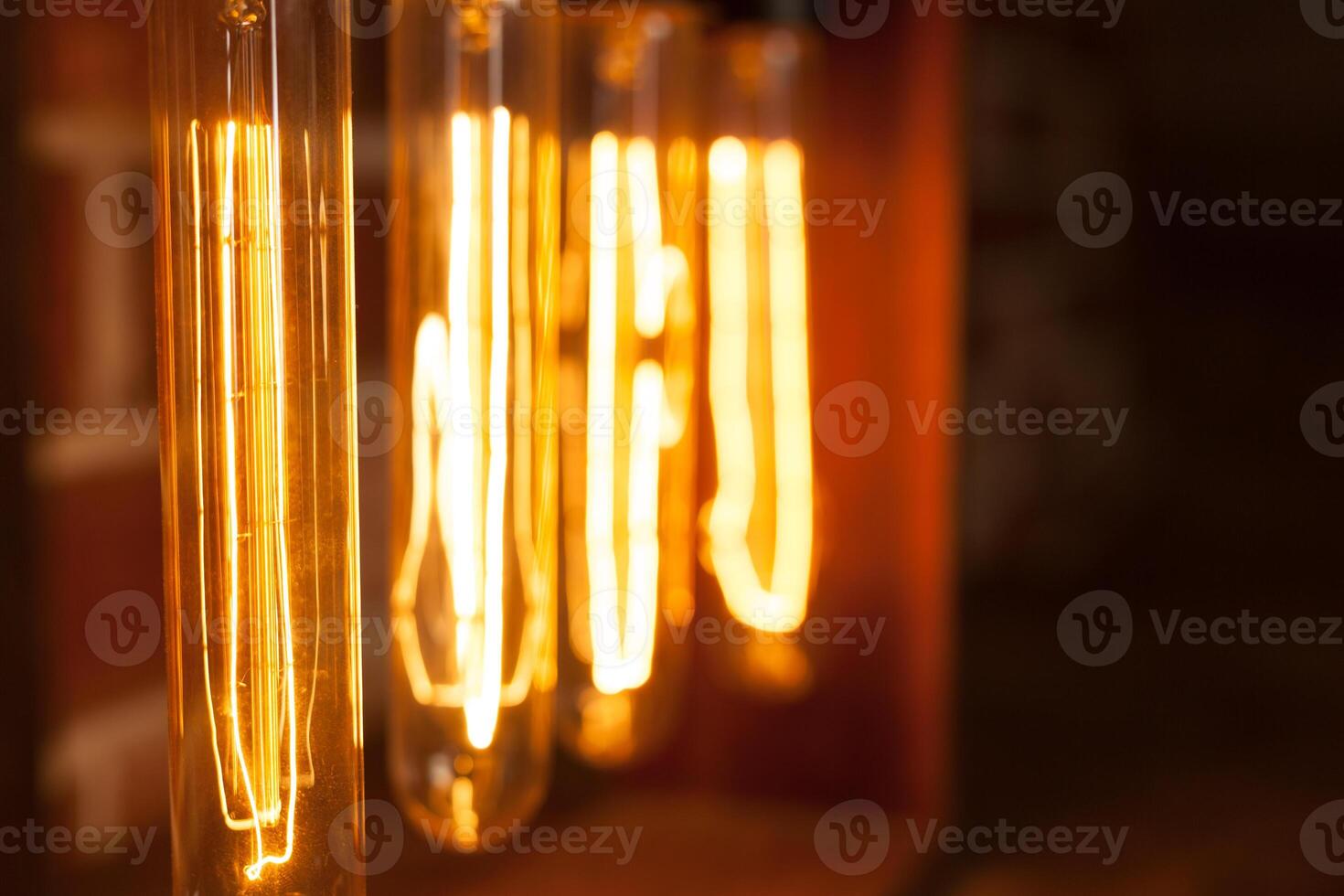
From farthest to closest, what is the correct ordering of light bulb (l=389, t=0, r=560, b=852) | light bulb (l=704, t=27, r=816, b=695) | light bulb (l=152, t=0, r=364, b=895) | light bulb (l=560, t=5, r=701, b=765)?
A: light bulb (l=704, t=27, r=816, b=695) → light bulb (l=560, t=5, r=701, b=765) → light bulb (l=389, t=0, r=560, b=852) → light bulb (l=152, t=0, r=364, b=895)

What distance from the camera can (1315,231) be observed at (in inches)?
62.2

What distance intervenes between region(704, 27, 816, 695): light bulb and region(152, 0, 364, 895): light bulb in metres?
0.80

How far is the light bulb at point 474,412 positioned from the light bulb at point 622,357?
0.23 meters

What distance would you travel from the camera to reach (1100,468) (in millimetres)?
1657

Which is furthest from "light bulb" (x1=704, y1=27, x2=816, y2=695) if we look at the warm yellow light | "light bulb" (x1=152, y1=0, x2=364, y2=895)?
"light bulb" (x1=152, y1=0, x2=364, y2=895)

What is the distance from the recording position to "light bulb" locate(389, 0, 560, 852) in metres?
1.00

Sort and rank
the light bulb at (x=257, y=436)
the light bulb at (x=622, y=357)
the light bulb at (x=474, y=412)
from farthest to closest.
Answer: the light bulb at (x=622, y=357) < the light bulb at (x=474, y=412) < the light bulb at (x=257, y=436)

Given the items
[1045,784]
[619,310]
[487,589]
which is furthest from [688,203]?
[1045,784]

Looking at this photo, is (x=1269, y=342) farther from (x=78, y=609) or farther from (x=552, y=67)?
(x=78, y=609)

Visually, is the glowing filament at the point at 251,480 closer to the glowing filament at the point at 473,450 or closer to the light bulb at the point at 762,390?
the glowing filament at the point at 473,450

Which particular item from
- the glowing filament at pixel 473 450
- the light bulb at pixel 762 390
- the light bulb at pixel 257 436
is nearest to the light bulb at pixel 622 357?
the light bulb at pixel 762 390

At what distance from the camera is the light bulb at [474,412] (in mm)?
997

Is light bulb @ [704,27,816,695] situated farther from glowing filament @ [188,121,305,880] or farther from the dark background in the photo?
glowing filament @ [188,121,305,880]

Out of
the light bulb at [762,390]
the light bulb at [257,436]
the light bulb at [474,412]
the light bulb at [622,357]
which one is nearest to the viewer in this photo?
the light bulb at [257,436]
